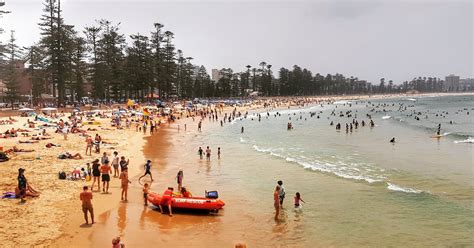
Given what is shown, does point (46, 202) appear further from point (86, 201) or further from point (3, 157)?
point (3, 157)

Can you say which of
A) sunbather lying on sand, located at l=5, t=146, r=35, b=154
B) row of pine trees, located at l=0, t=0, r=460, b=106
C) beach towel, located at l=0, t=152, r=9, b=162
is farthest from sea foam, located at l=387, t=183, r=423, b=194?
Answer: row of pine trees, located at l=0, t=0, r=460, b=106

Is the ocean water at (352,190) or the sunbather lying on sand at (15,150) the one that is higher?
the sunbather lying on sand at (15,150)

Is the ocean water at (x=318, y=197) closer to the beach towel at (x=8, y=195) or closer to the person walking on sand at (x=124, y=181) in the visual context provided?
the person walking on sand at (x=124, y=181)

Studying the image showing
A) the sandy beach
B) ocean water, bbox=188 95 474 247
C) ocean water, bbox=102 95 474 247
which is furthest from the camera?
ocean water, bbox=188 95 474 247

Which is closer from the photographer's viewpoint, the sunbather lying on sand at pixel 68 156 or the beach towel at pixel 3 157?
the beach towel at pixel 3 157

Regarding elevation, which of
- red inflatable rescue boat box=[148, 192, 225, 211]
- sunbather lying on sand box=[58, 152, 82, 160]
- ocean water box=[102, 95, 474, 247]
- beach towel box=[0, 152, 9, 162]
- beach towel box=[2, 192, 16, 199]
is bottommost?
ocean water box=[102, 95, 474, 247]

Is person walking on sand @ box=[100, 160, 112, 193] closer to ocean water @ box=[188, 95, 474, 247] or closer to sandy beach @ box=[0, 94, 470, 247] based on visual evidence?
sandy beach @ box=[0, 94, 470, 247]

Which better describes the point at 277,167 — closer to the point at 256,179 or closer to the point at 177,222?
the point at 256,179

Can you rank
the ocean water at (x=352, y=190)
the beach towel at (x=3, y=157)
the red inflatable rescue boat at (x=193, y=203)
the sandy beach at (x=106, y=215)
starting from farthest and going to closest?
the beach towel at (x=3, y=157) → the red inflatable rescue boat at (x=193, y=203) → the ocean water at (x=352, y=190) → the sandy beach at (x=106, y=215)

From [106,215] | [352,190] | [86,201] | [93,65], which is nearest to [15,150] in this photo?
[106,215]

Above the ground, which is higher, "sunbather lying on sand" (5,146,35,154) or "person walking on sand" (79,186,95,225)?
"sunbather lying on sand" (5,146,35,154)

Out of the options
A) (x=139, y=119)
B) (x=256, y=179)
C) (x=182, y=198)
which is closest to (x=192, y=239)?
(x=182, y=198)

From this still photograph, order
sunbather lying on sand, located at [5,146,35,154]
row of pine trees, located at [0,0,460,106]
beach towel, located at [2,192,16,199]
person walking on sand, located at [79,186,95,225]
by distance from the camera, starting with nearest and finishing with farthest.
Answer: person walking on sand, located at [79,186,95,225]
beach towel, located at [2,192,16,199]
sunbather lying on sand, located at [5,146,35,154]
row of pine trees, located at [0,0,460,106]

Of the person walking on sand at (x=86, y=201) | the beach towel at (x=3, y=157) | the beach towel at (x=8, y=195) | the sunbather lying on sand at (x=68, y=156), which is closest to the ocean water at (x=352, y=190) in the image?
the person walking on sand at (x=86, y=201)
